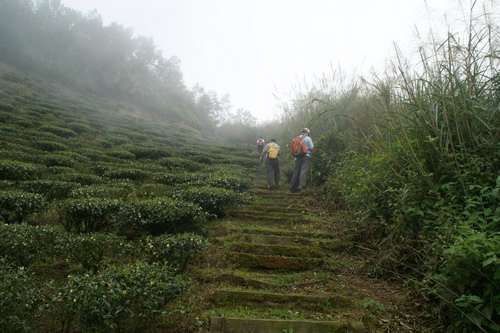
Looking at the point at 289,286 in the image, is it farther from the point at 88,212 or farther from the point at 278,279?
the point at 88,212

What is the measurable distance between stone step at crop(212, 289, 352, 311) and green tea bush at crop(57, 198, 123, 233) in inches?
87.3

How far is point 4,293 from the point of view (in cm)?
222

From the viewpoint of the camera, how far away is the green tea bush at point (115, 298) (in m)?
2.29

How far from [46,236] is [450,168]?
4499 mm

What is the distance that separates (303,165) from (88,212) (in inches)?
203

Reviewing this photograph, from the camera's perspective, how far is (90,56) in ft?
122

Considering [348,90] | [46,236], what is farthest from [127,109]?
[46,236]

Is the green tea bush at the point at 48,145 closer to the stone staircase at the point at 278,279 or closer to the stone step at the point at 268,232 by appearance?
the stone staircase at the point at 278,279

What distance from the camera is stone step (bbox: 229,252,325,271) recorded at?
4.14 meters

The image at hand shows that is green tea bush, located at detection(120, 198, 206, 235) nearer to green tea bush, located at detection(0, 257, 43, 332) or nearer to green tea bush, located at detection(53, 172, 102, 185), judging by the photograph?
green tea bush, located at detection(0, 257, 43, 332)

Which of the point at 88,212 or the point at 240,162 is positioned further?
the point at 240,162

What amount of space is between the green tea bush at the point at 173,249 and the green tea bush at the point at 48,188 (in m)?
A: 2.93

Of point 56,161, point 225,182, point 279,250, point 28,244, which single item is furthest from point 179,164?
point 28,244

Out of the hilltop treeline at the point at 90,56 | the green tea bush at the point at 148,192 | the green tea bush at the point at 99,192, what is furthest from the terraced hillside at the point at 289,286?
the hilltop treeline at the point at 90,56
